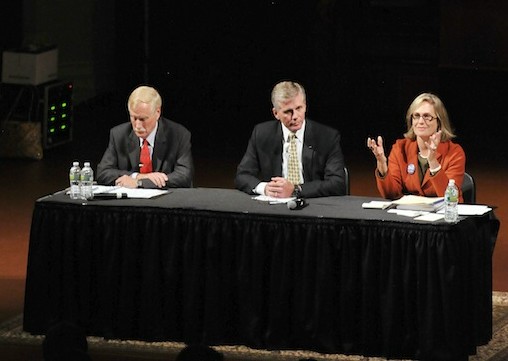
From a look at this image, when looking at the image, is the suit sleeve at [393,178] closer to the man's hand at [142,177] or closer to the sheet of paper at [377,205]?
the sheet of paper at [377,205]

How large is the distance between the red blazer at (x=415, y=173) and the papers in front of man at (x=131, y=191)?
119 cm

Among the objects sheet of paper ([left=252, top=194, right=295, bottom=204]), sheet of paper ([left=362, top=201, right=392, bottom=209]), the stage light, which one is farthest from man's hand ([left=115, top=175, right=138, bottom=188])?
the stage light

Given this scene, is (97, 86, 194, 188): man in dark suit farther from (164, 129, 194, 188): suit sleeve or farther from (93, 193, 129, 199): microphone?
(93, 193, 129, 199): microphone

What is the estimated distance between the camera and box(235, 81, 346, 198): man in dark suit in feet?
24.4

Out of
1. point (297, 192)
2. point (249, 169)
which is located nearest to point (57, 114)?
point (249, 169)

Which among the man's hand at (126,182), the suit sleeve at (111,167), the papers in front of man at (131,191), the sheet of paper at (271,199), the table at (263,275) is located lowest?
the table at (263,275)

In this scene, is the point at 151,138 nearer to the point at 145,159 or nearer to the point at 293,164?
the point at 145,159

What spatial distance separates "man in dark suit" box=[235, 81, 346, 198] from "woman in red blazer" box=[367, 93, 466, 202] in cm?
27

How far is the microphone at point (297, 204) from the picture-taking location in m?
7.08

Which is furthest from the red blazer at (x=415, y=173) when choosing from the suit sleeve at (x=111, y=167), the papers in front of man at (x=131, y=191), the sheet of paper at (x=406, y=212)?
the suit sleeve at (x=111, y=167)

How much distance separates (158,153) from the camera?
7.86 metres

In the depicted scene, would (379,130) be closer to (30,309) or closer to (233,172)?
(233,172)

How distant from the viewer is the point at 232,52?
15648 millimetres

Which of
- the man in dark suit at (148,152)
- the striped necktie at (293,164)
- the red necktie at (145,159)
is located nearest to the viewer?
the striped necktie at (293,164)
